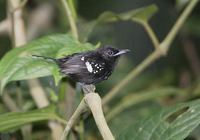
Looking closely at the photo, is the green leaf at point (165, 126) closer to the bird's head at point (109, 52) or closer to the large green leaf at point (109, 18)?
the bird's head at point (109, 52)

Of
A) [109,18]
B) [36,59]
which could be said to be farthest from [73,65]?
[109,18]

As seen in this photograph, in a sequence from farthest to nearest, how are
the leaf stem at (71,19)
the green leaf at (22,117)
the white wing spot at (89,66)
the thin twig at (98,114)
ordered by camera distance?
the leaf stem at (71,19) → the green leaf at (22,117) → the white wing spot at (89,66) → the thin twig at (98,114)

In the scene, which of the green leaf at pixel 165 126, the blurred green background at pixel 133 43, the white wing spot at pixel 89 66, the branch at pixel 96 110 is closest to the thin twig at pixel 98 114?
the branch at pixel 96 110

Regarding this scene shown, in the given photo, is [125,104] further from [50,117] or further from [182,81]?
[182,81]

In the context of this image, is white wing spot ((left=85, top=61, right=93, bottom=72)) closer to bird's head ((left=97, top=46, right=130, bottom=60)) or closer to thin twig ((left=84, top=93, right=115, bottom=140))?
bird's head ((left=97, top=46, right=130, bottom=60))

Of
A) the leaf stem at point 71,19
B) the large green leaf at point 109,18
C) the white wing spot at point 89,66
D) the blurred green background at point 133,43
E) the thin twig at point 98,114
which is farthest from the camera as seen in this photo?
the blurred green background at point 133,43

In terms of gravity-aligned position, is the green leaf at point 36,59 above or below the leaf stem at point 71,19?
below

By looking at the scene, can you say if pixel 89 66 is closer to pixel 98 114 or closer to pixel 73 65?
pixel 73 65
